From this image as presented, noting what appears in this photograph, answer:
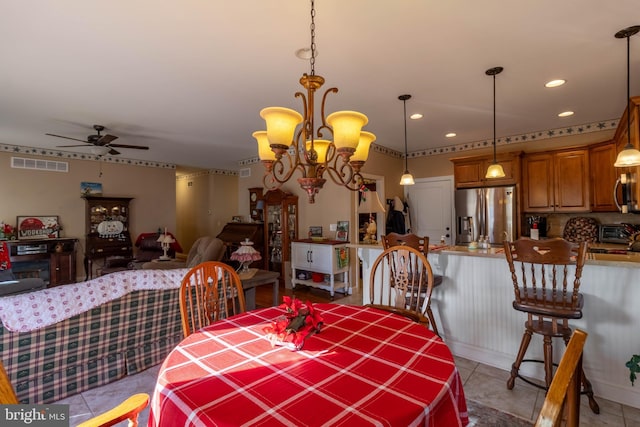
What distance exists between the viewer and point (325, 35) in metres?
2.14

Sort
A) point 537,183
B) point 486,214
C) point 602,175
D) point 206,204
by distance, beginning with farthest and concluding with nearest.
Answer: point 206,204, point 486,214, point 537,183, point 602,175

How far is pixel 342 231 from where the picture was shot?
504 cm

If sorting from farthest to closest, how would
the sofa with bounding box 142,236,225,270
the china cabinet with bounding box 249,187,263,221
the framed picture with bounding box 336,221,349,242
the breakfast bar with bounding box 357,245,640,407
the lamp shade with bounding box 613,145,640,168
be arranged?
1. the china cabinet with bounding box 249,187,263,221
2. the framed picture with bounding box 336,221,349,242
3. the sofa with bounding box 142,236,225,270
4. the lamp shade with bounding box 613,145,640,168
5. the breakfast bar with bounding box 357,245,640,407

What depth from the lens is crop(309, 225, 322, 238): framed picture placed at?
5414 mm

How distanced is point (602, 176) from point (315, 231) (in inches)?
160

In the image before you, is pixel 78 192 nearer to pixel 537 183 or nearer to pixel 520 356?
pixel 520 356

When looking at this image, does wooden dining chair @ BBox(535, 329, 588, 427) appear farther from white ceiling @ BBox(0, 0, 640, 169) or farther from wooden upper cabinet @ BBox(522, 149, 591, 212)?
wooden upper cabinet @ BBox(522, 149, 591, 212)

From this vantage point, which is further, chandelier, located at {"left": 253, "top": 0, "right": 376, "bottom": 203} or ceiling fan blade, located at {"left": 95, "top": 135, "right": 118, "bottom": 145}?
ceiling fan blade, located at {"left": 95, "top": 135, "right": 118, "bottom": 145}

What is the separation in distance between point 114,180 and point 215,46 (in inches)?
215

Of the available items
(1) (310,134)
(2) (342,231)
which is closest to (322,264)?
(2) (342,231)

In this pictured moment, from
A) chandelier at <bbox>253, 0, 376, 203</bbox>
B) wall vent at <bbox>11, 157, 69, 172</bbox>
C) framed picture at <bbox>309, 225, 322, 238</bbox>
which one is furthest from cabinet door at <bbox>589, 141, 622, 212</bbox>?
wall vent at <bbox>11, 157, 69, 172</bbox>

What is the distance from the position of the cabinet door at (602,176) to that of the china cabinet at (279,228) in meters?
4.30

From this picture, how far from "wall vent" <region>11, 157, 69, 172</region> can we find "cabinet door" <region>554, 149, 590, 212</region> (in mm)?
8242

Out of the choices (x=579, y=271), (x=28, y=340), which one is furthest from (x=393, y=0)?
(x=28, y=340)
